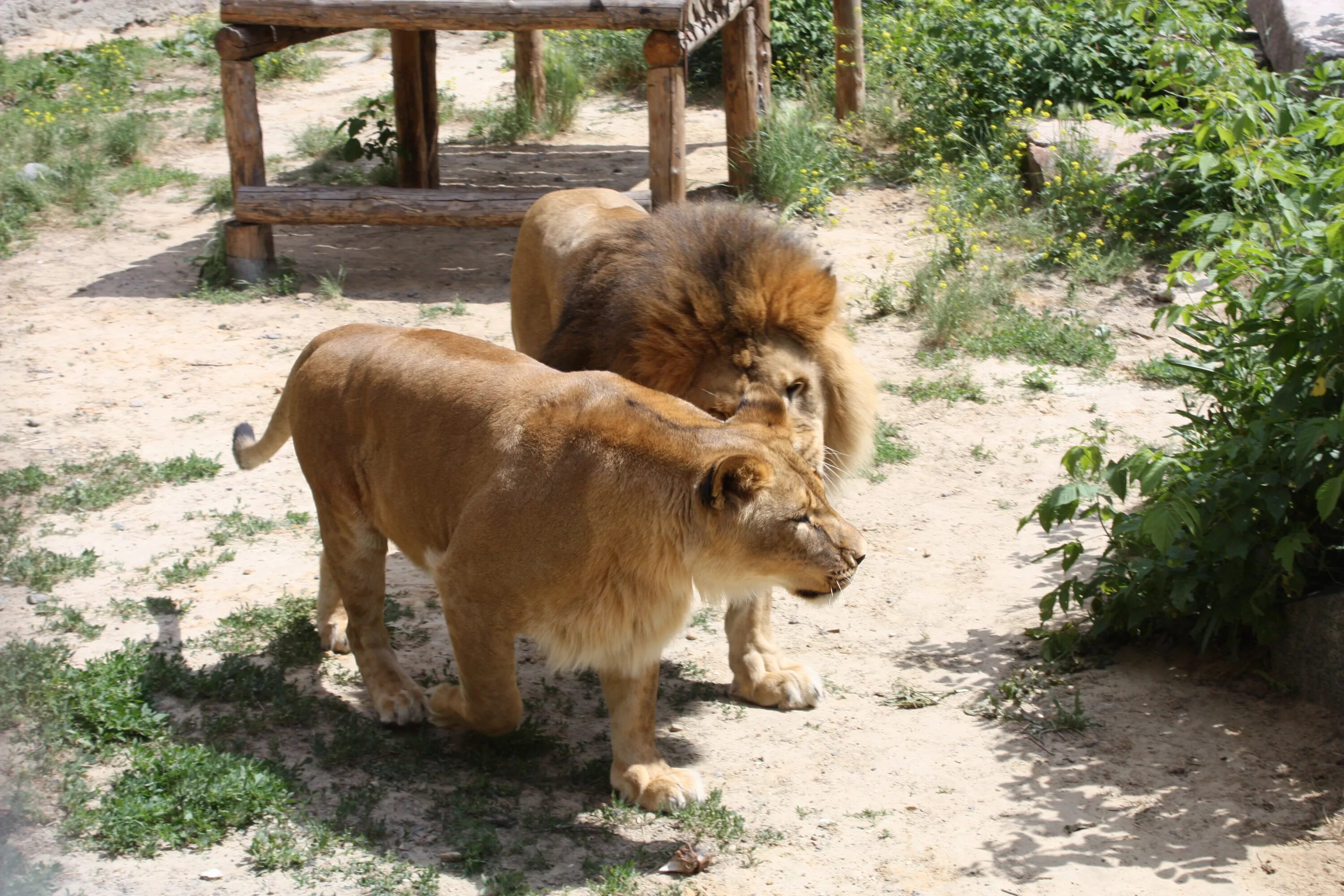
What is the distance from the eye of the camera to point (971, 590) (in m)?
5.31

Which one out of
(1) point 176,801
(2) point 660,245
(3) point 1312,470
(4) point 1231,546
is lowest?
(1) point 176,801

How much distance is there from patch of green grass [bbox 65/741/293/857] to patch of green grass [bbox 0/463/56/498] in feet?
8.25

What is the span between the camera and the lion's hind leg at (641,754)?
12.5 ft

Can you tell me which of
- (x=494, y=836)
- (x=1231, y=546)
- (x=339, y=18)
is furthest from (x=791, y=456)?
(x=339, y=18)

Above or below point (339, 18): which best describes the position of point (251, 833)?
below

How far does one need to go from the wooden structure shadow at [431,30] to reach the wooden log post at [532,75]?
7.53 feet

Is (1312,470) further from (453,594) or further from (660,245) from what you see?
(453,594)

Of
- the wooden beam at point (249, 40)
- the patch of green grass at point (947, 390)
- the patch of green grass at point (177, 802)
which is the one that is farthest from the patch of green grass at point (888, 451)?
the wooden beam at point (249, 40)

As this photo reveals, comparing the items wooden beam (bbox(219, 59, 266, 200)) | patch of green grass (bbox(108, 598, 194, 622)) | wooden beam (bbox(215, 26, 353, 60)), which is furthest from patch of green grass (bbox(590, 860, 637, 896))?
wooden beam (bbox(215, 26, 353, 60))

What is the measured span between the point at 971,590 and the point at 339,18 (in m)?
5.51

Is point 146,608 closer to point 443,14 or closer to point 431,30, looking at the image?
point 443,14

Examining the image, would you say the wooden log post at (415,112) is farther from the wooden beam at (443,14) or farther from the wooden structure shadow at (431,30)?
the wooden beam at (443,14)

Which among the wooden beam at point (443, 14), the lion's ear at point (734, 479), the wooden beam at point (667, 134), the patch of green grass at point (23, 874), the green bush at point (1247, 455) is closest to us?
the patch of green grass at point (23, 874)

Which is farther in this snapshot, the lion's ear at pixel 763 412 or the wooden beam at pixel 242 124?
the wooden beam at pixel 242 124
